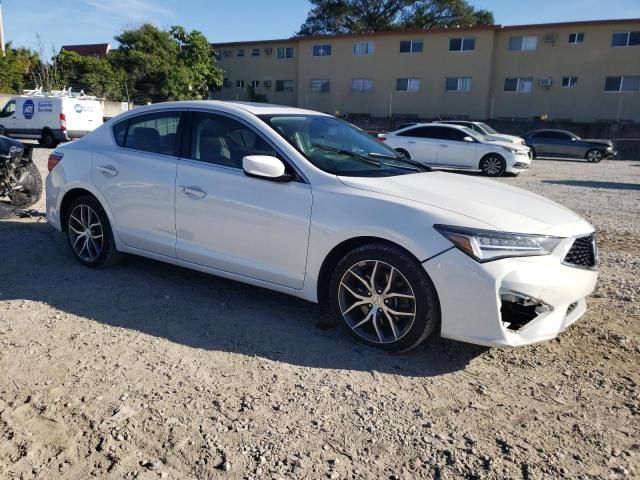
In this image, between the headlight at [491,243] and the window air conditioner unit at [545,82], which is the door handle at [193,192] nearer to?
the headlight at [491,243]

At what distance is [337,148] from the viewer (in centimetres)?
420

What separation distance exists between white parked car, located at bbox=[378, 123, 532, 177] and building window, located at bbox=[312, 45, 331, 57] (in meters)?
27.5

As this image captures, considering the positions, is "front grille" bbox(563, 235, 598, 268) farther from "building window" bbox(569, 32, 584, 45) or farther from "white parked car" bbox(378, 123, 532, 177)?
"building window" bbox(569, 32, 584, 45)

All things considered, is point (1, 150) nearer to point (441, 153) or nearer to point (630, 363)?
point (630, 363)

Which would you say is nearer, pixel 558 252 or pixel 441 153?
pixel 558 252

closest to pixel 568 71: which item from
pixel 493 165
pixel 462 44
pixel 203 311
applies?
pixel 462 44

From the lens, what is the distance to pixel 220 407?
9.43 ft

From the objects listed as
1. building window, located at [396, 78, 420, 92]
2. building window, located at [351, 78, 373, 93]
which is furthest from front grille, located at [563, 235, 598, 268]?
building window, located at [351, 78, 373, 93]

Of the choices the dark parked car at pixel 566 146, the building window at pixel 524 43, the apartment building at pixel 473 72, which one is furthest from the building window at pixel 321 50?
the dark parked car at pixel 566 146

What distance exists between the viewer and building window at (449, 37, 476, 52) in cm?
3594

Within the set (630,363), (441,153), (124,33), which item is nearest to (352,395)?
(630,363)

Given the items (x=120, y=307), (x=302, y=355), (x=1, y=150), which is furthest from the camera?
(x=1, y=150)

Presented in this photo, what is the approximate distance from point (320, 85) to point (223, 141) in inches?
1569

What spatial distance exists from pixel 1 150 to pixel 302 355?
6.29 metres
